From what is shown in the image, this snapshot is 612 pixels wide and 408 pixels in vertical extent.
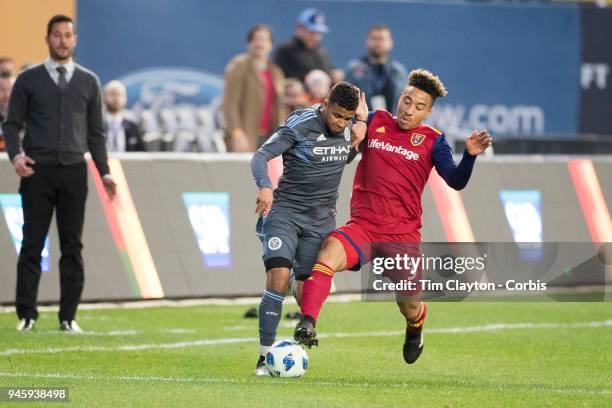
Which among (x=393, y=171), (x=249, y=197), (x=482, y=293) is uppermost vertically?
(x=393, y=171)

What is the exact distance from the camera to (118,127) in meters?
18.9

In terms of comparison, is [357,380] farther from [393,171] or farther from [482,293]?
[482,293]

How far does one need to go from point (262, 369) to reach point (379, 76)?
912cm

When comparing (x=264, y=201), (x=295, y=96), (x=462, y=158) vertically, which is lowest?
(x=295, y=96)

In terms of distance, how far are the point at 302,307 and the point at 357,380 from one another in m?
0.69

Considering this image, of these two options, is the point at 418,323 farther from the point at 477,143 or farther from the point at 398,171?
the point at 477,143

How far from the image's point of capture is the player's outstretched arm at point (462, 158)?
10.9 metres

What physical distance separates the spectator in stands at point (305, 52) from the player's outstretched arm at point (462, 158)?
948cm

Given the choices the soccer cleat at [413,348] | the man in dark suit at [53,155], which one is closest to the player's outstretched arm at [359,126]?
the soccer cleat at [413,348]

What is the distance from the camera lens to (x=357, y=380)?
10.9 m

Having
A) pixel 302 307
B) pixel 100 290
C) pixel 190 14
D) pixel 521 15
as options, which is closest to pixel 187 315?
pixel 100 290

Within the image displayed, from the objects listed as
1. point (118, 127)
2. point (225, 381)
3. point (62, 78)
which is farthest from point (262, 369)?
point (118, 127)

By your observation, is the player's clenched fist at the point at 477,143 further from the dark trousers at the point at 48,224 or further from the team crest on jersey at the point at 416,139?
the dark trousers at the point at 48,224

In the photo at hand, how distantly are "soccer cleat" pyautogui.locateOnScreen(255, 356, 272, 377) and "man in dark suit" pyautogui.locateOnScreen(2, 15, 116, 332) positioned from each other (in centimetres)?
314
